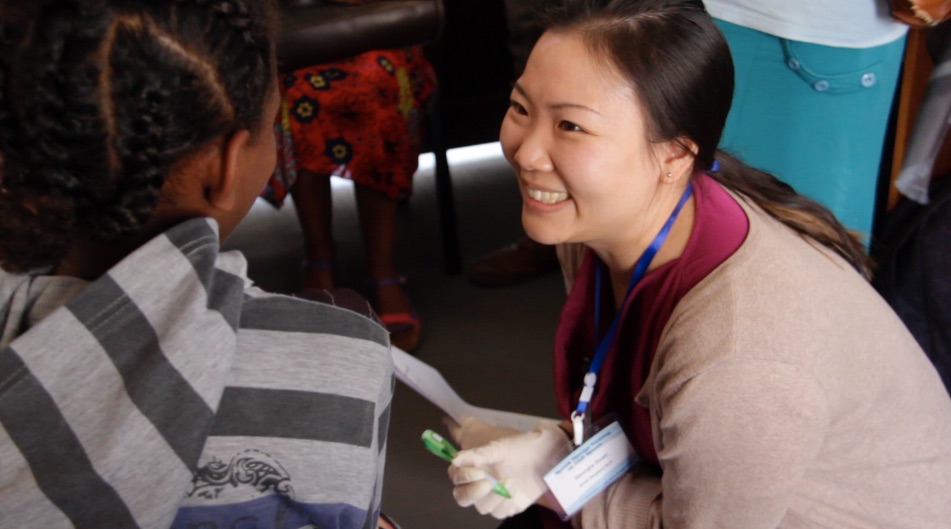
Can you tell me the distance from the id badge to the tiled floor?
55 cm

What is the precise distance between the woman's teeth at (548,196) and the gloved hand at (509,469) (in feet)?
1.06

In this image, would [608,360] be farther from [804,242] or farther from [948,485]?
[948,485]

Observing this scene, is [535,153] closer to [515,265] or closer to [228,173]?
[228,173]

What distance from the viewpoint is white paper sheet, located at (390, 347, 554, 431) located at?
130cm

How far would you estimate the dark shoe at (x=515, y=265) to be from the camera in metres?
2.29

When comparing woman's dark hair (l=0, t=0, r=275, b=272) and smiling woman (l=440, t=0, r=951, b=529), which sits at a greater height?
woman's dark hair (l=0, t=0, r=275, b=272)

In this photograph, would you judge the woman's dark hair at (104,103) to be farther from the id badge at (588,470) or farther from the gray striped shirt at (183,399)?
the id badge at (588,470)

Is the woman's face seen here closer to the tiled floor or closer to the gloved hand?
the gloved hand

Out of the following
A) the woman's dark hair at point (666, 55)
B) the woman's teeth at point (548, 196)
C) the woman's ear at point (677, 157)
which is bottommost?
the woman's teeth at point (548, 196)

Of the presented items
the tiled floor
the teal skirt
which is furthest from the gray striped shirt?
the tiled floor

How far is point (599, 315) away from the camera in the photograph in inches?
44.4

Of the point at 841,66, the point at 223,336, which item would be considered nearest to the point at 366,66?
the point at 841,66

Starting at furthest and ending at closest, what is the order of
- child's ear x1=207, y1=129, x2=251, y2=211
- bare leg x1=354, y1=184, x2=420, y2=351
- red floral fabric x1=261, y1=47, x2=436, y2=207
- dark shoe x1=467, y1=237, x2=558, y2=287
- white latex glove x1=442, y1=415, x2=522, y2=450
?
1. dark shoe x1=467, y1=237, x2=558, y2=287
2. bare leg x1=354, y1=184, x2=420, y2=351
3. red floral fabric x1=261, y1=47, x2=436, y2=207
4. white latex glove x1=442, y1=415, x2=522, y2=450
5. child's ear x1=207, y1=129, x2=251, y2=211

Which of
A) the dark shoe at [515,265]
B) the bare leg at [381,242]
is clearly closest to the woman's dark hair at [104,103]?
the bare leg at [381,242]
